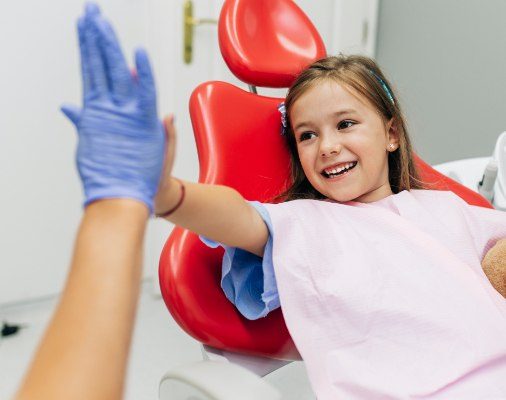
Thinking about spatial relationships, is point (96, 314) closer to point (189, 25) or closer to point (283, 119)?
point (283, 119)

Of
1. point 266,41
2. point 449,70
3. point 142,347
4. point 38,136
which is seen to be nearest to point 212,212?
point 266,41

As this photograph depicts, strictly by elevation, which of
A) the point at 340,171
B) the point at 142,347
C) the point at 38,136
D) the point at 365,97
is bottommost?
the point at 142,347

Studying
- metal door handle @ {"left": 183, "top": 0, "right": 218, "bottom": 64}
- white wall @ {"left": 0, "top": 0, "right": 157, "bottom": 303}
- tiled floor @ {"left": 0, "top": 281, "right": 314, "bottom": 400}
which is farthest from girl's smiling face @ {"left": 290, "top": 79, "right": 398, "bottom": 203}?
white wall @ {"left": 0, "top": 0, "right": 157, "bottom": 303}

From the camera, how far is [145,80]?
54cm

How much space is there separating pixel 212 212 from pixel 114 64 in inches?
9.9

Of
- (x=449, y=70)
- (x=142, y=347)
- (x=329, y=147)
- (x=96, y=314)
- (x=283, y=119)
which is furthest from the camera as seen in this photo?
(x=449, y=70)

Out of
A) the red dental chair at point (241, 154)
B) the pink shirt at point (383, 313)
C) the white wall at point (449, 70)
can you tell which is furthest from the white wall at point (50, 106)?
the pink shirt at point (383, 313)

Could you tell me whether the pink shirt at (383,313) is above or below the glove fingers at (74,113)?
below

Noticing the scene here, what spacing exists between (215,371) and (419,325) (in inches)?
12.2

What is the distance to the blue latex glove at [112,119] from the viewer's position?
20.7 inches

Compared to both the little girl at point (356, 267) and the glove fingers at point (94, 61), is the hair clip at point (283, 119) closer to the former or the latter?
the little girl at point (356, 267)

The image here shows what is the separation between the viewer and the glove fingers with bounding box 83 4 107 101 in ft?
1.75

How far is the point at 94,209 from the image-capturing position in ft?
1.71

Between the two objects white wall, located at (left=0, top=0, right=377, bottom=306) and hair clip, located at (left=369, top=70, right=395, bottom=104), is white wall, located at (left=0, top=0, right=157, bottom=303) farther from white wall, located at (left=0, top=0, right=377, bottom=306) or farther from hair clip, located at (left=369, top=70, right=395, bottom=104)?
hair clip, located at (left=369, top=70, right=395, bottom=104)
